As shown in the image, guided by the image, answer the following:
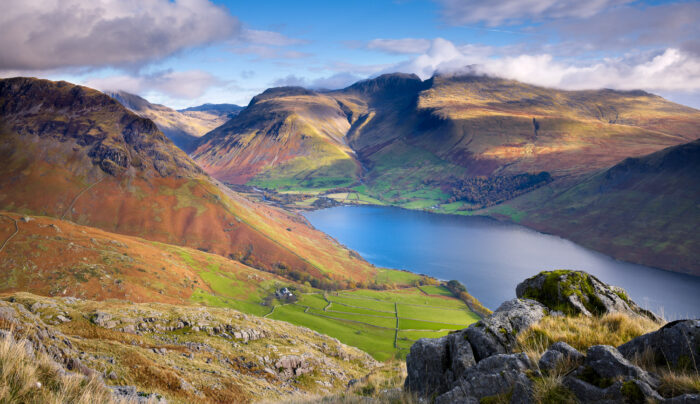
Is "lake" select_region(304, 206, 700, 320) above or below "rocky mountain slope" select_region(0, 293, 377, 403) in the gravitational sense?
below

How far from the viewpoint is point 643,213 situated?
6156 inches

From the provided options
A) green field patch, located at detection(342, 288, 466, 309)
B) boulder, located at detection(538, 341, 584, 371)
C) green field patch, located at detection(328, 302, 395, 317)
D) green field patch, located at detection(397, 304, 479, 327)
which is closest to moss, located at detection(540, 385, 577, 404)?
boulder, located at detection(538, 341, 584, 371)

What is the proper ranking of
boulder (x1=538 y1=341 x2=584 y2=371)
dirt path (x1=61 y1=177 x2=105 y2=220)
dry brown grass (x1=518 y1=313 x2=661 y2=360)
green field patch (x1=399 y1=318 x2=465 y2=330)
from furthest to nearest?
dirt path (x1=61 y1=177 x2=105 y2=220) < green field patch (x1=399 y1=318 x2=465 y2=330) < dry brown grass (x1=518 y1=313 x2=661 y2=360) < boulder (x1=538 y1=341 x2=584 y2=371)

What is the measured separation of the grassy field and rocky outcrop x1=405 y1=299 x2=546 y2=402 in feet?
204

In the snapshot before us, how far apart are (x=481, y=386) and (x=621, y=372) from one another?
2.42 m

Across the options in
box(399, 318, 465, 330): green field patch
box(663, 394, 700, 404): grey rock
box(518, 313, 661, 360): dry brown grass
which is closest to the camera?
box(663, 394, 700, 404): grey rock

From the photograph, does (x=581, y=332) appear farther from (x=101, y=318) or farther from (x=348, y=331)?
(x=348, y=331)

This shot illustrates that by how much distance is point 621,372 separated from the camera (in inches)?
215

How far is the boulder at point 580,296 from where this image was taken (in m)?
10.1

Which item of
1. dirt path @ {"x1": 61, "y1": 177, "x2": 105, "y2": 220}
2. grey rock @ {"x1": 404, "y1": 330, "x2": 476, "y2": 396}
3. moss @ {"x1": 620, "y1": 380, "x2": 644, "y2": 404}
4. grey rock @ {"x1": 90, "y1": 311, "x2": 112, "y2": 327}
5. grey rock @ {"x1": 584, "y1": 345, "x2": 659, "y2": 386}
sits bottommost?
dirt path @ {"x1": 61, "y1": 177, "x2": 105, "y2": 220}

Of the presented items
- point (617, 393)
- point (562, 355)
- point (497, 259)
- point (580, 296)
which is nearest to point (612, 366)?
point (617, 393)

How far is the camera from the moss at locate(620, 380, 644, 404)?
5.03 metres

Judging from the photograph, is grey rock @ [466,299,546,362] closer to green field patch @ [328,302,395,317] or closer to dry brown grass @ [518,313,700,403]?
dry brown grass @ [518,313,700,403]

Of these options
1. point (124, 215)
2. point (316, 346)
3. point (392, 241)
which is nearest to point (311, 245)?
point (392, 241)
